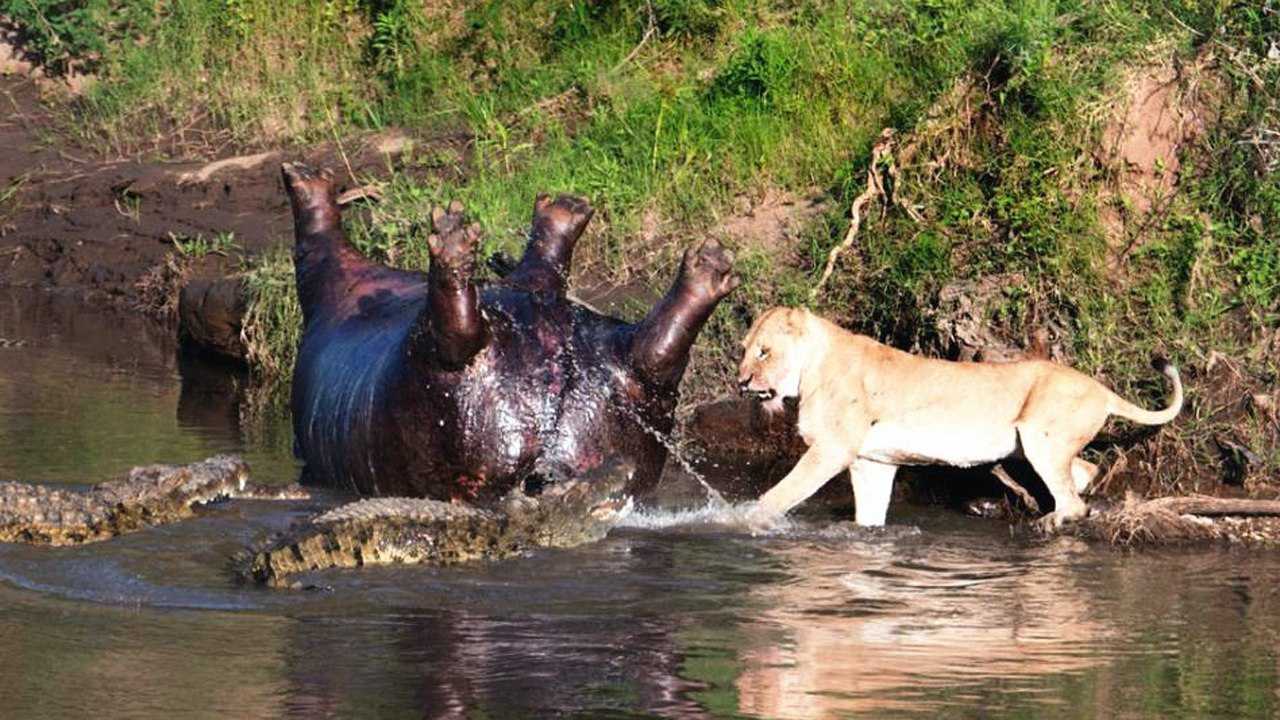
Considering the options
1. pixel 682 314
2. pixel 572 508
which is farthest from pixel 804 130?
pixel 572 508

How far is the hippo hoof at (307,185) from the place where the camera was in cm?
1037

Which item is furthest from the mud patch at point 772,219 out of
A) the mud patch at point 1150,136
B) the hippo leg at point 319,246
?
the hippo leg at point 319,246

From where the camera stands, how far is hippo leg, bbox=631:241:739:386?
8.45 m

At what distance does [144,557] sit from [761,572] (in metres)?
2.17

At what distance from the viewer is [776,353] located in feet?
29.5

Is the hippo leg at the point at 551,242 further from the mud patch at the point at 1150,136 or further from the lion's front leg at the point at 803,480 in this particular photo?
the mud patch at the point at 1150,136

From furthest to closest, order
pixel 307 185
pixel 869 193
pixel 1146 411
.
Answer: pixel 869 193, pixel 307 185, pixel 1146 411

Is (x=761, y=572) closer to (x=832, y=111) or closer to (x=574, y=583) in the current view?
(x=574, y=583)

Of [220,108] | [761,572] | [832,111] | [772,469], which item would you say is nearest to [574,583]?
[761,572]

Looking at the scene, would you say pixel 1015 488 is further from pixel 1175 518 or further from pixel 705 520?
pixel 705 520

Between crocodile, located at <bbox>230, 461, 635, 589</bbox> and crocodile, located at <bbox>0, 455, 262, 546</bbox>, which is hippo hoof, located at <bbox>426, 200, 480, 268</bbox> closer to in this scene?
crocodile, located at <bbox>230, 461, 635, 589</bbox>

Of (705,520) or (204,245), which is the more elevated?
(204,245)

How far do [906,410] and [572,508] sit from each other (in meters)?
1.61

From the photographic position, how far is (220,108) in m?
15.2
